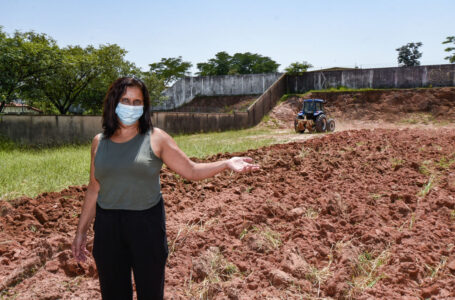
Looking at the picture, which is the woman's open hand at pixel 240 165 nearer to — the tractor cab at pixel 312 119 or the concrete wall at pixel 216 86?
the tractor cab at pixel 312 119

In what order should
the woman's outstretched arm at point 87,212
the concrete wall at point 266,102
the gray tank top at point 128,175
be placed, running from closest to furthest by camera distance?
1. the gray tank top at point 128,175
2. the woman's outstretched arm at point 87,212
3. the concrete wall at point 266,102

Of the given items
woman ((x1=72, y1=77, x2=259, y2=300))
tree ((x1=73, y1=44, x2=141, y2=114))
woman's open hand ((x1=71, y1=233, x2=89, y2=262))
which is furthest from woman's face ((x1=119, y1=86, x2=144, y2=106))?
tree ((x1=73, y1=44, x2=141, y2=114))

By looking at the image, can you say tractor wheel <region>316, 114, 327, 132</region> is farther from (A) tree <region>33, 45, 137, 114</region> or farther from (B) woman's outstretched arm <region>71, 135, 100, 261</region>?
(B) woman's outstretched arm <region>71, 135, 100, 261</region>

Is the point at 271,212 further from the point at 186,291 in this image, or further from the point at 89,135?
the point at 89,135

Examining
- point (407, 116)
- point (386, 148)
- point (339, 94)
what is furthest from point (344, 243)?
point (339, 94)

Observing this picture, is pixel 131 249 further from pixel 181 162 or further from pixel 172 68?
pixel 172 68

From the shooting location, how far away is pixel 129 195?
7.54ft

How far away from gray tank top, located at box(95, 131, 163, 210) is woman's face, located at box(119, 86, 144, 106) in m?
0.26

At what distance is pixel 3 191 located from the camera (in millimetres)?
6648

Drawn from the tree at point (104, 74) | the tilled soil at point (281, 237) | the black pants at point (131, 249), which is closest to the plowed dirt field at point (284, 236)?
the tilled soil at point (281, 237)

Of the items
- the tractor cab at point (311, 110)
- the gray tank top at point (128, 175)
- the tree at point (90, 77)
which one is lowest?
the gray tank top at point (128, 175)

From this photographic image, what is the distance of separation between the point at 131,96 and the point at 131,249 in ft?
3.13

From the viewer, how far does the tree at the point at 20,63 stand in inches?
587

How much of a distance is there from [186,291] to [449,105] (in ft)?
88.2
